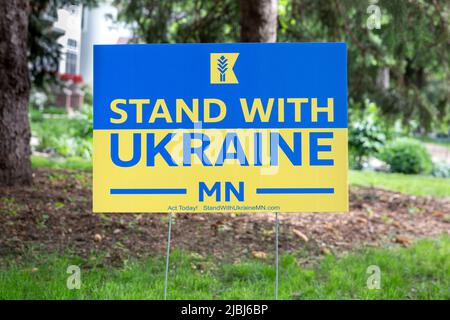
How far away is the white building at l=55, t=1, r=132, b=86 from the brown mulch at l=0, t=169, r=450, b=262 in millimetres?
1489

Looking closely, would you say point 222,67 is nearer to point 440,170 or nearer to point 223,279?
point 223,279

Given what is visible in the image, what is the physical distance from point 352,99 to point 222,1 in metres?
2.42

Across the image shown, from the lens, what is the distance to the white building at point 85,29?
496cm

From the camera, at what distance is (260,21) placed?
6672mm

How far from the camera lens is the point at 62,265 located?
4570 mm

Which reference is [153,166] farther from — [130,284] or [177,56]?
[130,284]

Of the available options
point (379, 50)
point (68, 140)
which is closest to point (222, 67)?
point (379, 50)

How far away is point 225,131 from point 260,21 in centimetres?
334

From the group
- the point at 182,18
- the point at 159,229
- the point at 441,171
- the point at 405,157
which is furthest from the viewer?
the point at 441,171

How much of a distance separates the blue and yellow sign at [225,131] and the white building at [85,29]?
2.13 feet

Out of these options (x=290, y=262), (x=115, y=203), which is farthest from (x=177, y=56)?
(x=290, y=262)

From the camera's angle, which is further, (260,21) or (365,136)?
(365,136)

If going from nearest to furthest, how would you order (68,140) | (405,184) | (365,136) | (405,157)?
(405,184)
(68,140)
(365,136)
(405,157)

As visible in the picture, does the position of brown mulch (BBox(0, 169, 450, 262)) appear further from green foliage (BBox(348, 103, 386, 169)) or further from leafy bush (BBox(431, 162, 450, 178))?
leafy bush (BBox(431, 162, 450, 178))
